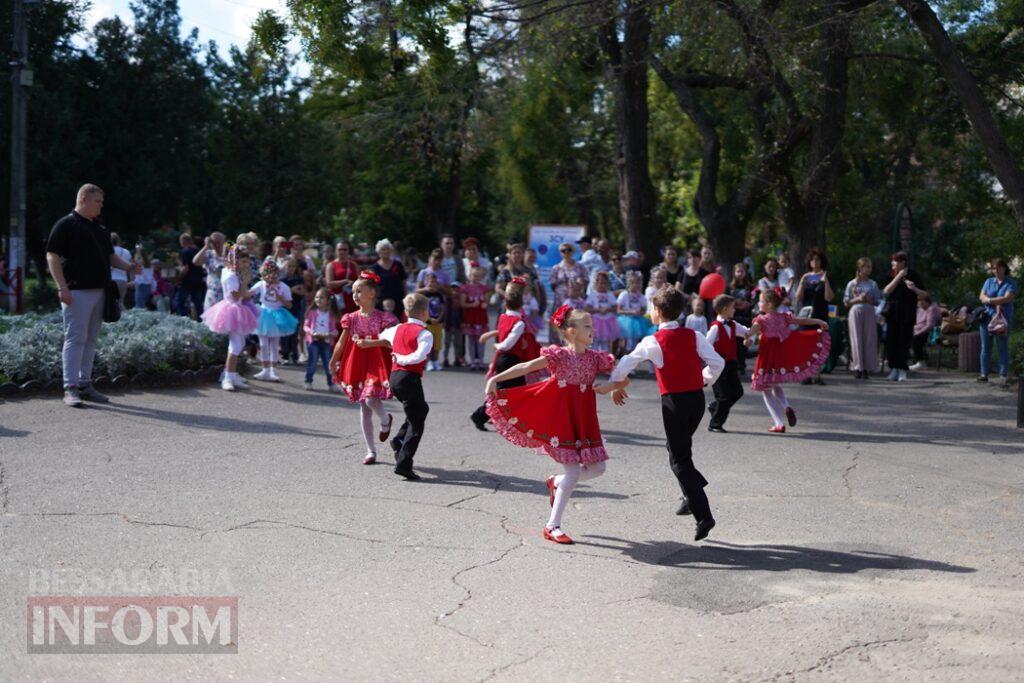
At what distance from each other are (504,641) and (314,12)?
890 cm

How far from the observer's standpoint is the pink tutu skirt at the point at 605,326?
1756 centimetres

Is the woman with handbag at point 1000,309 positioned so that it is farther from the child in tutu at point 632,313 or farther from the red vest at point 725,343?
the red vest at point 725,343

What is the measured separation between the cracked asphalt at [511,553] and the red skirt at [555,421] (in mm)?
542

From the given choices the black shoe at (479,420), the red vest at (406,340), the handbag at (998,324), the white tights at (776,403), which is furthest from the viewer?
the handbag at (998,324)

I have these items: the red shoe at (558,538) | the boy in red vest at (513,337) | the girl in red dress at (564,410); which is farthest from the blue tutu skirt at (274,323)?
the red shoe at (558,538)

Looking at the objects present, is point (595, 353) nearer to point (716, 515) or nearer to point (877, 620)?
point (716, 515)

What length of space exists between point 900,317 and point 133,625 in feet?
48.0

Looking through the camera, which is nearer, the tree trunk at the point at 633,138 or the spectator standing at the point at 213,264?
the spectator standing at the point at 213,264

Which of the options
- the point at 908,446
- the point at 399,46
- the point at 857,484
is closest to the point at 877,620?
the point at 857,484

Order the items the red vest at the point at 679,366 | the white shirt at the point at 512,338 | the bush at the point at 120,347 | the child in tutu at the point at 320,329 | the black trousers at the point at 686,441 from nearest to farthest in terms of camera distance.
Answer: the black trousers at the point at 686,441 < the red vest at the point at 679,366 < the white shirt at the point at 512,338 < the bush at the point at 120,347 < the child in tutu at the point at 320,329

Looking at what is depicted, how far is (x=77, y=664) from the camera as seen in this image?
5055mm

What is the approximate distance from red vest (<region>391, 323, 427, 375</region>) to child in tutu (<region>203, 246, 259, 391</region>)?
5.51m

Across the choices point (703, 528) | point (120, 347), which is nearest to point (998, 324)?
point (703, 528)

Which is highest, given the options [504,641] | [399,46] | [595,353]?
[399,46]
